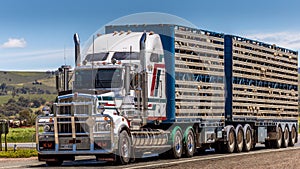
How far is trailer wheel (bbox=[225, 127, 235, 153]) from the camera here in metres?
27.0

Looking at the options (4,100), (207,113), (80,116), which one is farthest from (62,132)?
(4,100)

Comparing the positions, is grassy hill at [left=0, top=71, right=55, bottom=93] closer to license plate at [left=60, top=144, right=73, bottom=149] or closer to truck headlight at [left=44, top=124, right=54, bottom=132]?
truck headlight at [left=44, top=124, right=54, bottom=132]

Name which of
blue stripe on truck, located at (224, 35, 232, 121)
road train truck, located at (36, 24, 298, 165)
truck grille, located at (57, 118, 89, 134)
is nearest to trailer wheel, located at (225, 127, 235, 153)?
road train truck, located at (36, 24, 298, 165)

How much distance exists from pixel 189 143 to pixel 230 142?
3.81m

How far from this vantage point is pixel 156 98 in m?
22.0

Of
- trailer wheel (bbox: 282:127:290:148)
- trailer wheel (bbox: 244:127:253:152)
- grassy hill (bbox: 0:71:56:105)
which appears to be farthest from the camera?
grassy hill (bbox: 0:71:56:105)

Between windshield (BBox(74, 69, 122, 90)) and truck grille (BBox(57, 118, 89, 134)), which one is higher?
windshield (BBox(74, 69, 122, 90))

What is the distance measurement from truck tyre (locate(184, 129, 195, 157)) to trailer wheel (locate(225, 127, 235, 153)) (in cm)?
305

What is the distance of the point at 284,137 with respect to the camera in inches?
1308

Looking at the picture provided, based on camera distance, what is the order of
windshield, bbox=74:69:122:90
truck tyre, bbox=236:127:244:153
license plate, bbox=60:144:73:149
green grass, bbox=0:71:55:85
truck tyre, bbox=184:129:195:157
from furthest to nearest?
1. green grass, bbox=0:71:55:85
2. truck tyre, bbox=236:127:244:153
3. truck tyre, bbox=184:129:195:157
4. windshield, bbox=74:69:122:90
5. license plate, bbox=60:144:73:149

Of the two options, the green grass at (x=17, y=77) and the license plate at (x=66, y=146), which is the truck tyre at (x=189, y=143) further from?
the green grass at (x=17, y=77)

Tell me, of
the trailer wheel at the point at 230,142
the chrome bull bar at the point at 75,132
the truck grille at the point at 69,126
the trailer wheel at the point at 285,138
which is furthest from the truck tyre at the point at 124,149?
the trailer wheel at the point at 285,138

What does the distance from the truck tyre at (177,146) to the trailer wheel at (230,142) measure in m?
4.14

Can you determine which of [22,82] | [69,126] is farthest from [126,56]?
[22,82]
